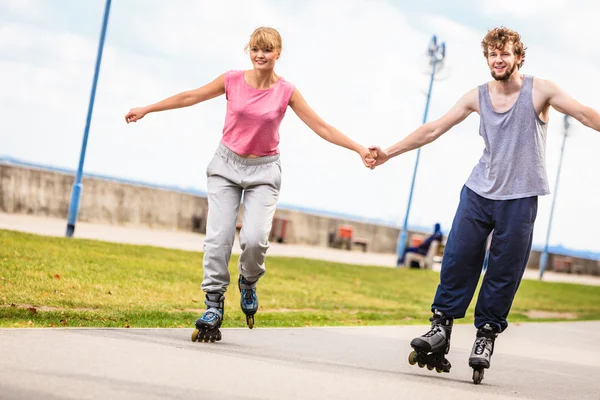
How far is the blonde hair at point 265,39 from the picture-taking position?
723cm

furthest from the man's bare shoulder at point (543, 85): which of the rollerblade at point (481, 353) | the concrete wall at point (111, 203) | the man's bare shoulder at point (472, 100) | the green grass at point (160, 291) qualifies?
the concrete wall at point (111, 203)

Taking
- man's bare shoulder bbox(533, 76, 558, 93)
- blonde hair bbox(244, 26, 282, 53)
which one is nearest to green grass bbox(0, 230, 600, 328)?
blonde hair bbox(244, 26, 282, 53)

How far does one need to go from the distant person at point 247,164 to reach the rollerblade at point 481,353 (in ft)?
5.61

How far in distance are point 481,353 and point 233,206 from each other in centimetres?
204

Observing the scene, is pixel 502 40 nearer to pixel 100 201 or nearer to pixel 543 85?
pixel 543 85

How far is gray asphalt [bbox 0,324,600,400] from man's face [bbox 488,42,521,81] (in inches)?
81.3

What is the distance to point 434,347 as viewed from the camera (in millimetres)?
6871

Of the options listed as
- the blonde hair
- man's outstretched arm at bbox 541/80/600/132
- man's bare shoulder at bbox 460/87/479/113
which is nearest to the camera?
man's outstretched arm at bbox 541/80/600/132

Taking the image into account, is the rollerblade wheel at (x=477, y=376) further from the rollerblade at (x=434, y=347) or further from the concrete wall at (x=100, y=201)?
the concrete wall at (x=100, y=201)

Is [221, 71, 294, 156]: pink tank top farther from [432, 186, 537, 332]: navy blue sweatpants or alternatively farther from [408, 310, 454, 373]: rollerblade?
[408, 310, 454, 373]: rollerblade

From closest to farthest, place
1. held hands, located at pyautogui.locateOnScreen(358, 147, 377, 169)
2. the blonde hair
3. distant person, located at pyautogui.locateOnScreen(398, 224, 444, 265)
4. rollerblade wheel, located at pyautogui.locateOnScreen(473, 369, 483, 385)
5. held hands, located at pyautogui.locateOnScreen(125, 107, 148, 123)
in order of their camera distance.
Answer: rollerblade wheel, located at pyautogui.locateOnScreen(473, 369, 483, 385), the blonde hair, held hands, located at pyautogui.locateOnScreen(125, 107, 148, 123), held hands, located at pyautogui.locateOnScreen(358, 147, 377, 169), distant person, located at pyautogui.locateOnScreen(398, 224, 444, 265)

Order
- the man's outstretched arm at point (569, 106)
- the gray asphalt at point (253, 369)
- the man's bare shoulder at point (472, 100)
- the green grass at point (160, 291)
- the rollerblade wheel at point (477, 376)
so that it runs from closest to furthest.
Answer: the gray asphalt at point (253, 369) < the man's outstretched arm at point (569, 106) < the rollerblade wheel at point (477, 376) < the man's bare shoulder at point (472, 100) < the green grass at point (160, 291)

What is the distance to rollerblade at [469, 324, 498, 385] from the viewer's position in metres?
6.84

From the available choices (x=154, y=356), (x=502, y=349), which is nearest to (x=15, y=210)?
(x=502, y=349)
